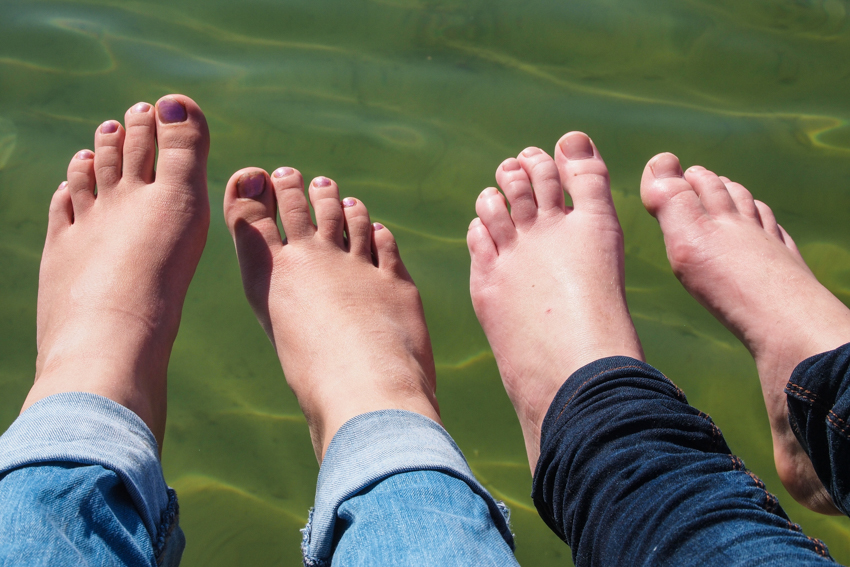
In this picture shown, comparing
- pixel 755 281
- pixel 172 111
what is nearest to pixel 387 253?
pixel 172 111

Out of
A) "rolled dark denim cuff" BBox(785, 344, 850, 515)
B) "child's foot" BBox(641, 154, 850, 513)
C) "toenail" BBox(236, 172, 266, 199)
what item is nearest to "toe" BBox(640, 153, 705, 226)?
"child's foot" BBox(641, 154, 850, 513)

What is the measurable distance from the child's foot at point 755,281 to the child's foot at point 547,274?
0.54ft

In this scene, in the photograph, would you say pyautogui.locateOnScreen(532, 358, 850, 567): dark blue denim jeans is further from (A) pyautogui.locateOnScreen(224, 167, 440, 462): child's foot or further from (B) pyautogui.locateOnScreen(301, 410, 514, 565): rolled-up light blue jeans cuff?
(A) pyautogui.locateOnScreen(224, 167, 440, 462): child's foot

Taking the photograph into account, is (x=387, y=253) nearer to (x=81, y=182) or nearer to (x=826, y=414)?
(x=81, y=182)

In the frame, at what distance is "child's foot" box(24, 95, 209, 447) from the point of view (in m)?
1.37

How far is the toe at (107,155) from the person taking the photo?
1830 millimetres

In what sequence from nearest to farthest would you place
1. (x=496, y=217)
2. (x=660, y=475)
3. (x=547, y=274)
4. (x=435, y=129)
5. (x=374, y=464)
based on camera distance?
(x=660, y=475) → (x=374, y=464) → (x=547, y=274) → (x=496, y=217) → (x=435, y=129)

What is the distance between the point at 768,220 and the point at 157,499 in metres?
1.67

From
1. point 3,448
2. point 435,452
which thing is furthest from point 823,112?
point 3,448

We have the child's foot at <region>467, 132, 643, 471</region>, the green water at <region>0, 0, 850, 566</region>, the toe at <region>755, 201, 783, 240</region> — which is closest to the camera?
the child's foot at <region>467, 132, 643, 471</region>

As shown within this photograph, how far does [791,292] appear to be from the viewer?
1.52 metres

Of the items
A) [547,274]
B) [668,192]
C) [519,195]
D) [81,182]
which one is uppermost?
[668,192]

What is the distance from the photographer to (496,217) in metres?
1.77

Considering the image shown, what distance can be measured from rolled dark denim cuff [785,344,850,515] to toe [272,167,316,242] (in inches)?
50.1
